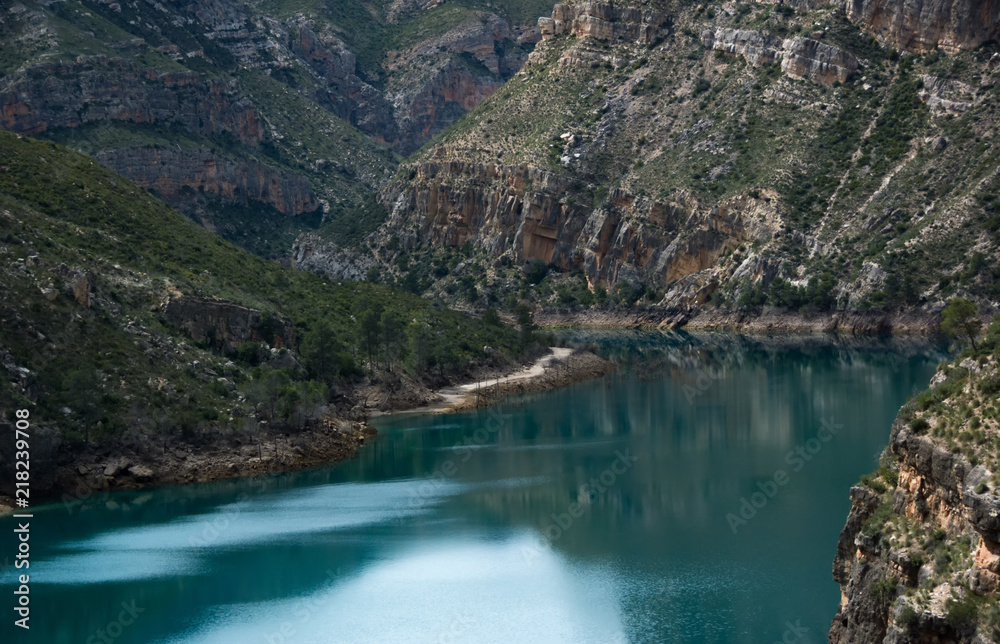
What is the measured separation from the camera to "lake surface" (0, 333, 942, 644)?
4822 cm

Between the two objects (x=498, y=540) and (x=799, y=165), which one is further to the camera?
(x=799, y=165)

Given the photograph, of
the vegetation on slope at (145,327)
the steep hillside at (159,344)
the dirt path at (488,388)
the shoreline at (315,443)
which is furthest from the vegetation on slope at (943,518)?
the dirt path at (488,388)

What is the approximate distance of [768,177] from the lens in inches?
6560

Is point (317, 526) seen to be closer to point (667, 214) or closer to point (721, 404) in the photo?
point (721, 404)

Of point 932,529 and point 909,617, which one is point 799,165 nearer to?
point 932,529

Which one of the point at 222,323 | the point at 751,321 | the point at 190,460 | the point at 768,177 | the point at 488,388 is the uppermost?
the point at 768,177

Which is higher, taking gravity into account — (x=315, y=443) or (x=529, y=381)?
(x=529, y=381)

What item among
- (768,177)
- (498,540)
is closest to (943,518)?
(498,540)

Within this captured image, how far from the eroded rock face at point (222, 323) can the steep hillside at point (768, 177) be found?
8067 centimetres

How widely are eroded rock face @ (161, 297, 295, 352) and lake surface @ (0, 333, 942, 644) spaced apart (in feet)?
39.9

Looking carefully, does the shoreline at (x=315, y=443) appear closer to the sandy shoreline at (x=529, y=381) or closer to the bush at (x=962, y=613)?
the sandy shoreline at (x=529, y=381)

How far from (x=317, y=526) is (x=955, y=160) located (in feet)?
370

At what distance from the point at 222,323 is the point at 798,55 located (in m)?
116

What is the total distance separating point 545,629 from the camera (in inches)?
1857
